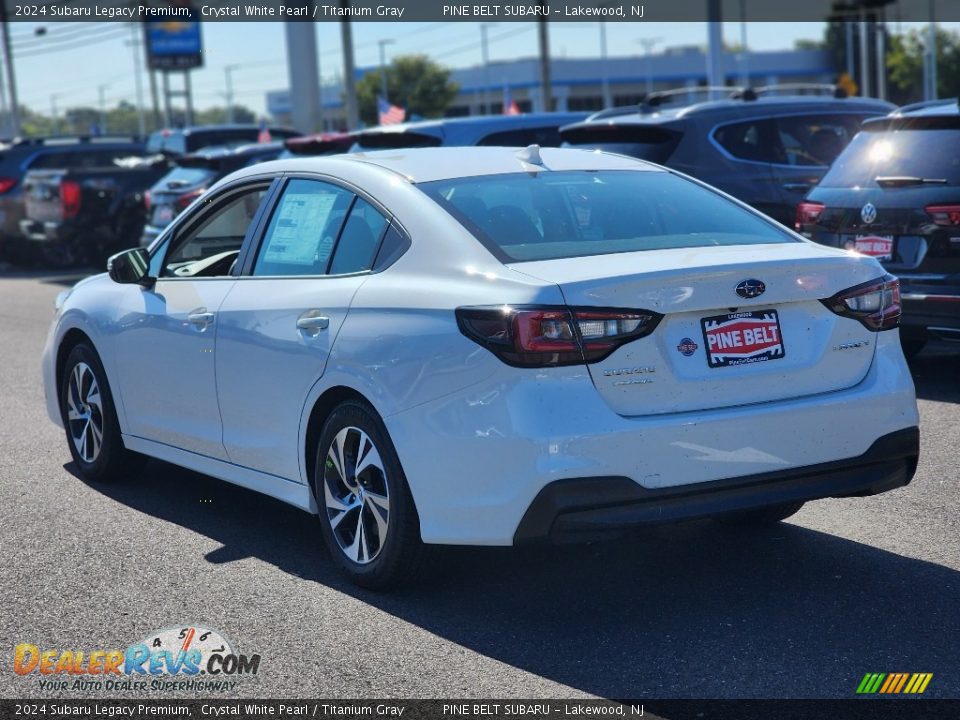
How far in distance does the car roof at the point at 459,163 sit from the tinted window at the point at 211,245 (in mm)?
477

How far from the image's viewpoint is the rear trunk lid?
14.7ft

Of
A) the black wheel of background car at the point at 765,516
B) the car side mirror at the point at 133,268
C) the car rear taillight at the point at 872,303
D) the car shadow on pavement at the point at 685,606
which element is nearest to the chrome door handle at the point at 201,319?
the car side mirror at the point at 133,268

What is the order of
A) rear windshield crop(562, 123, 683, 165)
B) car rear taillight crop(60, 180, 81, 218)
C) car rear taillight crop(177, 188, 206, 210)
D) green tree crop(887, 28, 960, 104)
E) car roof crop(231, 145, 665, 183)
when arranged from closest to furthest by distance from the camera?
1. car roof crop(231, 145, 665, 183)
2. rear windshield crop(562, 123, 683, 165)
3. car rear taillight crop(177, 188, 206, 210)
4. car rear taillight crop(60, 180, 81, 218)
5. green tree crop(887, 28, 960, 104)

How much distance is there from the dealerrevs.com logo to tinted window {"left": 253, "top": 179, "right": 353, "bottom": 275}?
5.16 feet

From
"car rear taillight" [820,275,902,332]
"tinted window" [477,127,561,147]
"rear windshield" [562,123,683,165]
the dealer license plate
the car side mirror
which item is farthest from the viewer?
"tinted window" [477,127,561,147]

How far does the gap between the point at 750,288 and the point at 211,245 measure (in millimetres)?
3041

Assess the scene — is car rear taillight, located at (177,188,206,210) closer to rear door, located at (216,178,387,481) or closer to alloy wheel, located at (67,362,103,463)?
alloy wheel, located at (67,362,103,463)

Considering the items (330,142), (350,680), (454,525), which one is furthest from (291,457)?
(330,142)

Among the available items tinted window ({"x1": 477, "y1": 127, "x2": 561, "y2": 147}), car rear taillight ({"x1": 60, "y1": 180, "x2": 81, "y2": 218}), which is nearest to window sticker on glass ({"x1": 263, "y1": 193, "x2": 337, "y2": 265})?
tinted window ({"x1": 477, "y1": 127, "x2": 561, "y2": 147})

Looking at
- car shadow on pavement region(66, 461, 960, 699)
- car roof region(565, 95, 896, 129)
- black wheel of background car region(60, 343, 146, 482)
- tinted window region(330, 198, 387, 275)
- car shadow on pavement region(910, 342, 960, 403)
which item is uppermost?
car roof region(565, 95, 896, 129)

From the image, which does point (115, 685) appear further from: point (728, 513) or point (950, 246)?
point (950, 246)

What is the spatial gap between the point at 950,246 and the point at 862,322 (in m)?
3.64

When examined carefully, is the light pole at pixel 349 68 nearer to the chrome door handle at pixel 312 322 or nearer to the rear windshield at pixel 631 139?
the rear windshield at pixel 631 139

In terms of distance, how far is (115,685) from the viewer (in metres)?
4.30
